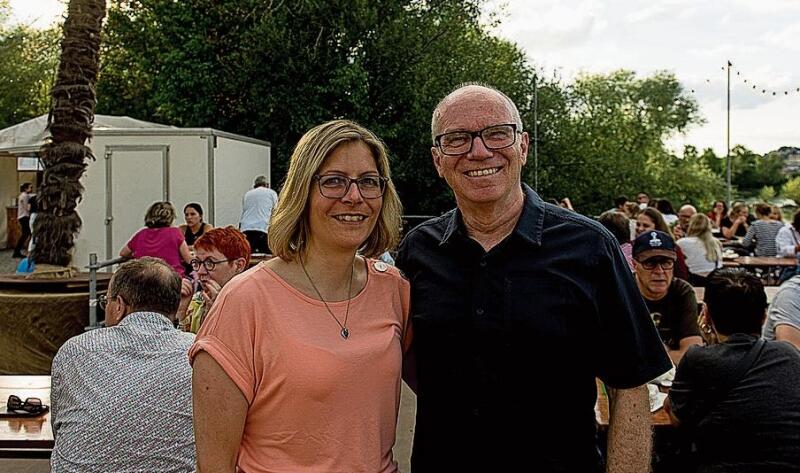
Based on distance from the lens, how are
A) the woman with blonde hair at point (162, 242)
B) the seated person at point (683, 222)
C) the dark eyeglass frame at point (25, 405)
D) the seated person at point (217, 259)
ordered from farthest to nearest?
the seated person at point (683, 222)
the woman with blonde hair at point (162, 242)
the seated person at point (217, 259)
the dark eyeglass frame at point (25, 405)

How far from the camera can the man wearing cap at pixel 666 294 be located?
471cm

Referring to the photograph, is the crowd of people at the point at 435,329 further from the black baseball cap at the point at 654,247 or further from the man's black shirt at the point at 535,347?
the black baseball cap at the point at 654,247

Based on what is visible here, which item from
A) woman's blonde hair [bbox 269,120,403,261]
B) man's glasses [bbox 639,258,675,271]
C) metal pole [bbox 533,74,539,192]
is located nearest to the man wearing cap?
man's glasses [bbox 639,258,675,271]

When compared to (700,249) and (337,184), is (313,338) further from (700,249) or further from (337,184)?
(700,249)

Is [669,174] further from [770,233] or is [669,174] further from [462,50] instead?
[770,233]

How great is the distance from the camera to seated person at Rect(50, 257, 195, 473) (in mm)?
2898

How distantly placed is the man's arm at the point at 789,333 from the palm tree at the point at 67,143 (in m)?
6.58

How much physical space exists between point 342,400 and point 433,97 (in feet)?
60.0

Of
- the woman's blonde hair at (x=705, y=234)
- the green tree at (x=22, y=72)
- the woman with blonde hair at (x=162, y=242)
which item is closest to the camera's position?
the woman with blonde hair at (x=162, y=242)

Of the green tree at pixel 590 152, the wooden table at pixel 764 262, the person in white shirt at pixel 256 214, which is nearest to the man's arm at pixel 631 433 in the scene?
the wooden table at pixel 764 262

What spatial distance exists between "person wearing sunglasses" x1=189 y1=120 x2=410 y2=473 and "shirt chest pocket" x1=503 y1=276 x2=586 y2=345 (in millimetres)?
303

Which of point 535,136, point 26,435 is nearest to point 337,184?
point 26,435

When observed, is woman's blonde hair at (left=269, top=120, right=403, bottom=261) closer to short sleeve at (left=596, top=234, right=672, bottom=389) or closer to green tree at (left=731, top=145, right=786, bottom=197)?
short sleeve at (left=596, top=234, right=672, bottom=389)

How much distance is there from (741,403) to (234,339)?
1999 mm
